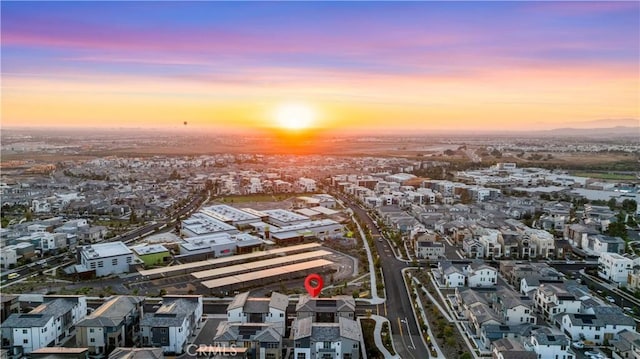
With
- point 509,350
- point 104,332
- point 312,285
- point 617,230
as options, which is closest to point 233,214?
point 312,285

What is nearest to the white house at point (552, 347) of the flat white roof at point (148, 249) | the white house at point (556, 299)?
the white house at point (556, 299)

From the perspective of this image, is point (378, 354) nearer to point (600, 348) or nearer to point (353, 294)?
point (353, 294)

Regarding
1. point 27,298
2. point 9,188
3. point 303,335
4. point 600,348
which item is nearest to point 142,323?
point 303,335

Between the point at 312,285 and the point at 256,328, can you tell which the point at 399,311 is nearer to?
the point at 312,285

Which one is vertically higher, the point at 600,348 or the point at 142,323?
the point at 142,323

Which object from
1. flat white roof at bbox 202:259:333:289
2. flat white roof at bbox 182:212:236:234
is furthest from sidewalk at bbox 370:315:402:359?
flat white roof at bbox 182:212:236:234

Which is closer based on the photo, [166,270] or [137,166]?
[166,270]
